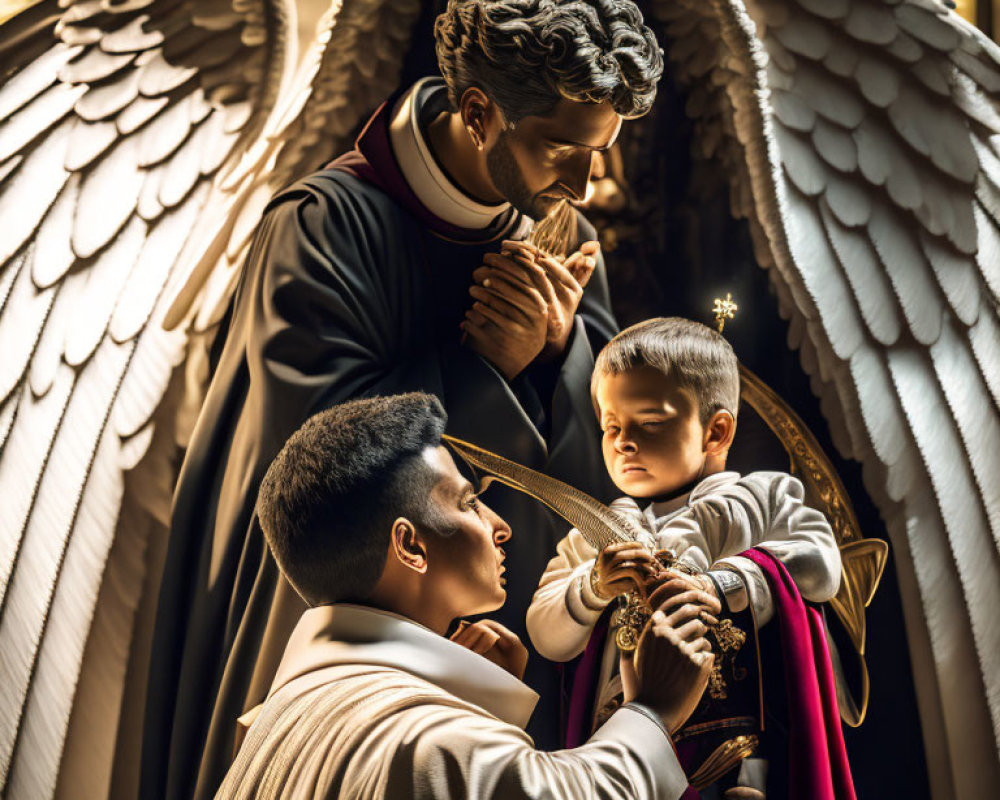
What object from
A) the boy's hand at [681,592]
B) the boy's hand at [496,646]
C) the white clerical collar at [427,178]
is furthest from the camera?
the white clerical collar at [427,178]

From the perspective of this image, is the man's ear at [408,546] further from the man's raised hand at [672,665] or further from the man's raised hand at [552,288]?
the man's raised hand at [552,288]

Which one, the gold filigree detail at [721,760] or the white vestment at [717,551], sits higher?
the white vestment at [717,551]

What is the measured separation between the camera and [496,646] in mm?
2643

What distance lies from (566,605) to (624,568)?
0.89ft

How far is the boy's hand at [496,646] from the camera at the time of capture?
2.63 m

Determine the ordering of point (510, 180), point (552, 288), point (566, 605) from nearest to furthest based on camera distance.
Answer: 1. point (566, 605)
2. point (510, 180)
3. point (552, 288)

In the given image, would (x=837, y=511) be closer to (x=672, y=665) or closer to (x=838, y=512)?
(x=838, y=512)

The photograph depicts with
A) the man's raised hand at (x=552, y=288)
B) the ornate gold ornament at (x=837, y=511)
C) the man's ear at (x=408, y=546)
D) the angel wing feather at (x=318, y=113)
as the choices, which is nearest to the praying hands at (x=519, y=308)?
the man's raised hand at (x=552, y=288)

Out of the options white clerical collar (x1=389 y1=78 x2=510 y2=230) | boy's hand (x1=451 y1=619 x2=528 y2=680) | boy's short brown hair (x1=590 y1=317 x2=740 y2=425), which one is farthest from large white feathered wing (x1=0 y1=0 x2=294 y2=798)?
boy's short brown hair (x1=590 y1=317 x2=740 y2=425)

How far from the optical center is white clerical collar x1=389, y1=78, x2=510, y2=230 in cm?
314

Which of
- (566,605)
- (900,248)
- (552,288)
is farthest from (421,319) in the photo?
(900,248)

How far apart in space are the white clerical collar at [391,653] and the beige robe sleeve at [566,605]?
43cm

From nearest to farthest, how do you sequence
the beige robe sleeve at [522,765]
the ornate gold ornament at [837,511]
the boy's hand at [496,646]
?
the beige robe sleeve at [522,765] → the boy's hand at [496,646] → the ornate gold ornament at [837,511]

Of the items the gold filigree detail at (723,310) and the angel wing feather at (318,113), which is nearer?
the gold filigree detail at (723,310)
